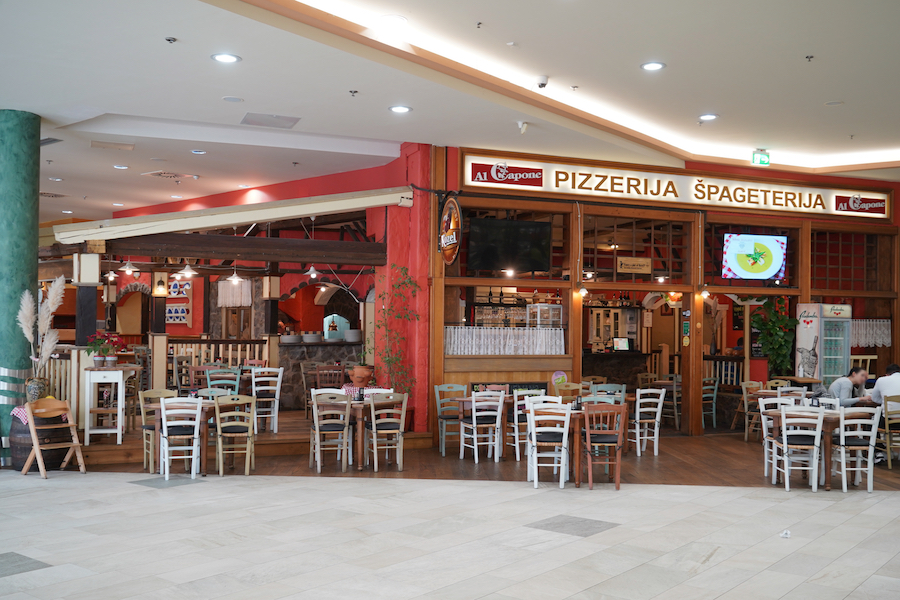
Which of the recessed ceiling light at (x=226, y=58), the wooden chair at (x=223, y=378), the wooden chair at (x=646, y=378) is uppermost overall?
the recessed ceiling light at (x=226, y=58)

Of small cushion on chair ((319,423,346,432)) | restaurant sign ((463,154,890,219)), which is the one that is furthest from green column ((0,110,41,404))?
restaurant sign ((463,154,890,219))

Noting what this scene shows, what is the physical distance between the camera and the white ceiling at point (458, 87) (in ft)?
20.8

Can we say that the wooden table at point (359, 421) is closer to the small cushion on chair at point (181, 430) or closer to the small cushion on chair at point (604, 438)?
the small cushion on chair at point (181, 430)

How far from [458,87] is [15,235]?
5.19 m

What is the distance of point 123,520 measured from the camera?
617 centimetres

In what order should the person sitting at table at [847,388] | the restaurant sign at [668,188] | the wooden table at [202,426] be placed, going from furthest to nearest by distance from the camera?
the restaurant sign at [668,188] < the person sitting at table at [847,388] < the wooden table at [202,426]

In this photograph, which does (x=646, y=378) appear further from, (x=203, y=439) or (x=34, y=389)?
(x=34, y=389)

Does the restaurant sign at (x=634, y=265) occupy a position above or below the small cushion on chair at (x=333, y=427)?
above

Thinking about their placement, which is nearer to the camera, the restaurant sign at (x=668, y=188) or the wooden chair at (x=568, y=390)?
the wooden chair at (x=568, y=390)

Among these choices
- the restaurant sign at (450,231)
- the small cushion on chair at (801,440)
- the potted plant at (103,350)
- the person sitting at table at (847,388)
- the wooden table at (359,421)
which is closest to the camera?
the small cushion on chair at (801,440)

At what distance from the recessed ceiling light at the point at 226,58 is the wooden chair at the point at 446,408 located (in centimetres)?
467

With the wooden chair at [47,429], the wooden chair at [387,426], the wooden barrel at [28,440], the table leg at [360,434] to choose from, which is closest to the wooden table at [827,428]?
the wooden chair at [387,426]

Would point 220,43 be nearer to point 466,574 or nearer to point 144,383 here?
point 466,574

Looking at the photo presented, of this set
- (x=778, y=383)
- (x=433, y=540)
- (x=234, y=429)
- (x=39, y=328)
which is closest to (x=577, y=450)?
(x=433, y=540)
